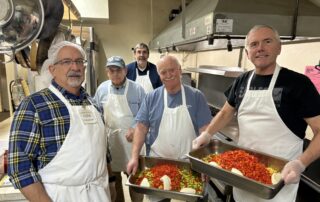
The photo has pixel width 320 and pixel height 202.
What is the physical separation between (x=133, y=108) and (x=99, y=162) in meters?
0.93

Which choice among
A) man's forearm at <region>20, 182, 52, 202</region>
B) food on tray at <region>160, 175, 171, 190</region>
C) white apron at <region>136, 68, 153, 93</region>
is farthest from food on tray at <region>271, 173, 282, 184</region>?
white apron at <region>136, 68, 153, 93</region>

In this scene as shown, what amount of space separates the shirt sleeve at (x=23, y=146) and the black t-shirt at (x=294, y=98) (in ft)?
3.40

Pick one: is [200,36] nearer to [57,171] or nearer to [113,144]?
[57,171]

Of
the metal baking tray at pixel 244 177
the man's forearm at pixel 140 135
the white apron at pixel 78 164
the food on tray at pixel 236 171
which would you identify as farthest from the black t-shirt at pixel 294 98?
the white apron at pixel 78 164

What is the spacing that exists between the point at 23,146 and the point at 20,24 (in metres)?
0.44

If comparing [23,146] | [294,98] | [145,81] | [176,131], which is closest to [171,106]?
[176,131]

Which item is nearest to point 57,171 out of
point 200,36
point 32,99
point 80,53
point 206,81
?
point 32,99

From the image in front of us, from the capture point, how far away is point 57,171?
0.98 meters

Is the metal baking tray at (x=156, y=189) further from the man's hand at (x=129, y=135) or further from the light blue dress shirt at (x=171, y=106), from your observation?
the man's hand at (x=129, y=135)

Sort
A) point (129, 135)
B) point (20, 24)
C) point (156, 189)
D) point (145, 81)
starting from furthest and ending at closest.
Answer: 1. point (145, 81)
2. point (129, 135)
3. point (156, 189)
4. point (20, 24)

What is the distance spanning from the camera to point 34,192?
93 cm

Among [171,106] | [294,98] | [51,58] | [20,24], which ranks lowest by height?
[171,106]

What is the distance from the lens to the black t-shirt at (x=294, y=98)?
1.07 metres

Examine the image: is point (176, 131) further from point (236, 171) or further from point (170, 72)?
point (236, 171)
